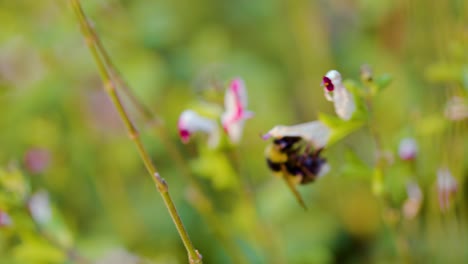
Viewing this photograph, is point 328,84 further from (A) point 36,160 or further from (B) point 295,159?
(A) point 36,160

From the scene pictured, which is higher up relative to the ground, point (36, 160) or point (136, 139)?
point (36, 160)

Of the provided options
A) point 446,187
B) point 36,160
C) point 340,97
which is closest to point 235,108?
point 340,97

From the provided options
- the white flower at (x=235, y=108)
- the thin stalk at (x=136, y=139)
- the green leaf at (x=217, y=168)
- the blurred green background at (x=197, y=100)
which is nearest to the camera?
the thin stalk at (x=136, y=139)

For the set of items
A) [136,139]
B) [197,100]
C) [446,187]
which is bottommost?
[446,187]

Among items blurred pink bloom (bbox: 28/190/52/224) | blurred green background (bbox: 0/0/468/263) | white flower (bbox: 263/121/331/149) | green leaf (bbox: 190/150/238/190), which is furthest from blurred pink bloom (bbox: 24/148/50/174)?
white flower (bbox: 263/121/331/149)

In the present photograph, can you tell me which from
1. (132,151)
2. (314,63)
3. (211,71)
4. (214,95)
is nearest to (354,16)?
(314,63)

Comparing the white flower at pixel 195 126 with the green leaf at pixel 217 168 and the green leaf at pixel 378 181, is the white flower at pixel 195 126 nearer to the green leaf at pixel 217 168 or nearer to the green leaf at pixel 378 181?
the green leaf at pixel 217 168

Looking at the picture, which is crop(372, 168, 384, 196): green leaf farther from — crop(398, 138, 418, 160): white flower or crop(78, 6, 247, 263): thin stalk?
crop(78, 6, 247, 263): thin stalk

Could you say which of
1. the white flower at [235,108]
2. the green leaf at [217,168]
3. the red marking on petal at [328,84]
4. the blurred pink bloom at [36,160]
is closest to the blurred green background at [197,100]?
the blurred pink bloom at [36,160]
